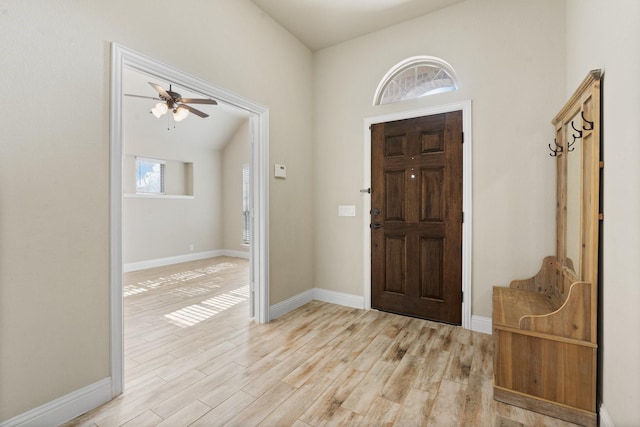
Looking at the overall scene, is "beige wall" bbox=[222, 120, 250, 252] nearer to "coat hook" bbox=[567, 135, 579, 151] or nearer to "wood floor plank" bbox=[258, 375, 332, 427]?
"wood floor plank" bbox=[258, 375, 332, 427]

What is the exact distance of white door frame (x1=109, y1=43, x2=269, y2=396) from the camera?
182cm

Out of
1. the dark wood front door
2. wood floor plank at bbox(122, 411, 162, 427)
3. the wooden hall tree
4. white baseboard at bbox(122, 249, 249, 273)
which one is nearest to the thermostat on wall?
the dark wood front door

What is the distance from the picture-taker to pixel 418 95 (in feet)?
10.3

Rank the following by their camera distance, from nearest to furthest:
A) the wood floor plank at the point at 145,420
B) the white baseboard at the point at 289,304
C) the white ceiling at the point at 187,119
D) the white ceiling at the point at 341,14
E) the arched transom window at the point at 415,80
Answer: the wood floor plank at the point at 145,420
the white ceiling at the point at 341,14
the arched transom window at the point at 415,80
the white baseboard at the point at 289,304
the white ceiling at the point at 187,119

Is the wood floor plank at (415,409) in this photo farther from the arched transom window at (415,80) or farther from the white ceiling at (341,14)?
the white ceiling at (341,14)

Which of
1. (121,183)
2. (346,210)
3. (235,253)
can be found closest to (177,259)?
(235,253)

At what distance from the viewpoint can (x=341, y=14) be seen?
3.04m

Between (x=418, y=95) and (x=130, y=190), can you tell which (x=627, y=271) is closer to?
(x=418, y=95)

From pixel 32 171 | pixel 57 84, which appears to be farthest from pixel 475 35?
pixel 32 171

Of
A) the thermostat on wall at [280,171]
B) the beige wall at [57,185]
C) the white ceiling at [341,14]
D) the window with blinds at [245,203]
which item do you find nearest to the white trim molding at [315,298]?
the thermostat on wall at [280,171]

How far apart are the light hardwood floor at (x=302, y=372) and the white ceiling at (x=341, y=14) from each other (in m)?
3.19

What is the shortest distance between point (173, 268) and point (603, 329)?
6218 mm

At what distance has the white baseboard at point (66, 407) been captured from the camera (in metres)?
1.49

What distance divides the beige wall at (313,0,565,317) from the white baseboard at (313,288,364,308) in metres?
1.25
